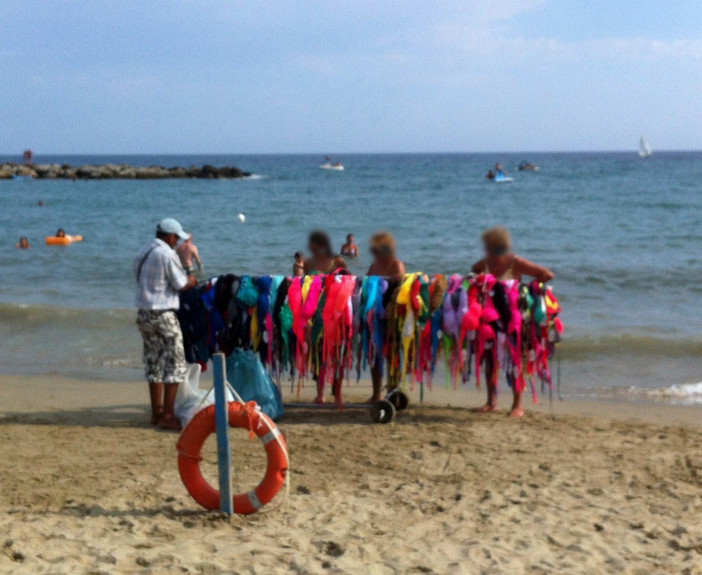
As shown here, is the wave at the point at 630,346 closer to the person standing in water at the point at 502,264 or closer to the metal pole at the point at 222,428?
the person standing in water at the point at 502,264

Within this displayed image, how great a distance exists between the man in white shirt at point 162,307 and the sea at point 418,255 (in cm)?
182

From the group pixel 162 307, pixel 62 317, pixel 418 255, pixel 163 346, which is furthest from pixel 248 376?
pixel 418 255

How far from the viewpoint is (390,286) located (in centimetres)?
679

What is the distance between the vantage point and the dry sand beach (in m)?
4.34

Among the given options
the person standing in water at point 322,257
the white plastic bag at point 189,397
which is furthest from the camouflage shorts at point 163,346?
the person standing in water at point 322,257

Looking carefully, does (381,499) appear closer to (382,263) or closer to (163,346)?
(163,346)

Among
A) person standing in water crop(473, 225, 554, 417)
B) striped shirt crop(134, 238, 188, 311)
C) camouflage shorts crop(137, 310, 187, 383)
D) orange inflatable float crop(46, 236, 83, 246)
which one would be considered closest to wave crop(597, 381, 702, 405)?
person standing in water crop(473, 225, 554, 417)

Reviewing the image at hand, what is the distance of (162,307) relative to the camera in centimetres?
650

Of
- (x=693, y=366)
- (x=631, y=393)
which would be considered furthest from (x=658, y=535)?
(x=693, y=366)

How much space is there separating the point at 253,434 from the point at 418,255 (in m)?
15.7

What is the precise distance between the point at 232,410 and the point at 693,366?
6568 mm

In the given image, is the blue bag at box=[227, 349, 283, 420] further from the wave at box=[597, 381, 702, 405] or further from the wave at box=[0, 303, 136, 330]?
the wave at box=[0, 303, 136, 330]

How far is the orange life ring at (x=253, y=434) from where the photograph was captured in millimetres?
4895

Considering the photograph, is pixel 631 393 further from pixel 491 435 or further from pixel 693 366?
pixel 491 435
